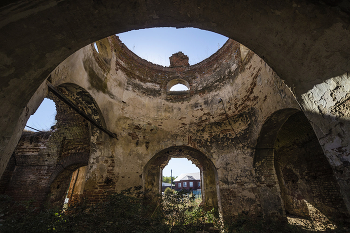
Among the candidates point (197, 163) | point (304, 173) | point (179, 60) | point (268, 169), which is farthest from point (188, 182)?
point (268, 169)

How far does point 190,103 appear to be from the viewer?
713 cm

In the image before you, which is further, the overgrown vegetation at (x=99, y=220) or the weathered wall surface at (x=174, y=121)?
the weathered wall surface at (x=174, y=121)

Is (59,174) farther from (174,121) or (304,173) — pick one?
(304,173)

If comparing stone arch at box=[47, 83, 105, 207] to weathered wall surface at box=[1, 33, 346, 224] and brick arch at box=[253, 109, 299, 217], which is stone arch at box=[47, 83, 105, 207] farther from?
brick arch at box=[253, 109, 299, 217]

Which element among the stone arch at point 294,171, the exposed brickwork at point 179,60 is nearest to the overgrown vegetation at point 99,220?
the stone arch at point 294,171

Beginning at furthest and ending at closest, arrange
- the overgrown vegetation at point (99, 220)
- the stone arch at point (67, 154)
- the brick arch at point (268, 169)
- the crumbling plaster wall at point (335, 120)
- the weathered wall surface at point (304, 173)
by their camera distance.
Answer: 1. the stone arch at point (67, 154)
2. the weathered wall surface at point (304, 173)
3. the brick arch at point (268, 169)
4. the overgrown vegetation at point (99, 220)
5. the crumbling plaster wall at point (335, 120)

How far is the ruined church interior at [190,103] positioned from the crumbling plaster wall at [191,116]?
0.04 m

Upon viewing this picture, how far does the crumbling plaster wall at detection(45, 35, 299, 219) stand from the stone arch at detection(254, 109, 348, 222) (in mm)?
333

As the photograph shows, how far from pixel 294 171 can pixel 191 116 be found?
17.5 feet

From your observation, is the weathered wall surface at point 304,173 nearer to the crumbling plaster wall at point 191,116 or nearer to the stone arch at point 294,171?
the stone arch at point 294,171

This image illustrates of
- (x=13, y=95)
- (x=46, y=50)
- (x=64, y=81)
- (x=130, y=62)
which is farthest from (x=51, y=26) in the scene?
(x=130, y=62)

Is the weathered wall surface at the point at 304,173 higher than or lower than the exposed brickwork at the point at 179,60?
lower

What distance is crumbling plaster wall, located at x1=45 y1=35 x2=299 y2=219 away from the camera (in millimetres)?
4945

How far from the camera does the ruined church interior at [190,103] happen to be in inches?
58.1
